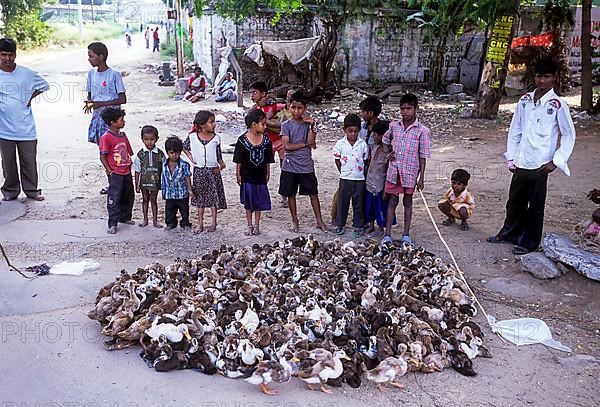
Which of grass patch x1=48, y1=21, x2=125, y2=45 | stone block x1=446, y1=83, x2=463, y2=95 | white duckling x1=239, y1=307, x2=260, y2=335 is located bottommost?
white duckling x1=239, y1=307, x2=260, y2=335

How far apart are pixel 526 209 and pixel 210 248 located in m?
3.21

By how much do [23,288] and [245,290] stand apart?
194 cm

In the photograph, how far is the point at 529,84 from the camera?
1742 centimetres

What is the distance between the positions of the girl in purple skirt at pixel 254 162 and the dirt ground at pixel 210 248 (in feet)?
1.26

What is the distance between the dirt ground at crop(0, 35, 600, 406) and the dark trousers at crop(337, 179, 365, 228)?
30 cm

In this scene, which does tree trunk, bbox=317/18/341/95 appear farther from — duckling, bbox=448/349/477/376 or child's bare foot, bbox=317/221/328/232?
duckling, bbox=448/349/477/376

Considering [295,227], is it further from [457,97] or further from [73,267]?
[457,97]

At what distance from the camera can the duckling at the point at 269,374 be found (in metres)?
3.36

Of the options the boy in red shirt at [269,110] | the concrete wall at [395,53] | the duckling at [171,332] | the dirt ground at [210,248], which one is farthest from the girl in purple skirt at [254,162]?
the concrete wall at [395,53]

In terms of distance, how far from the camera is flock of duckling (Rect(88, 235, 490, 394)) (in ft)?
11.5

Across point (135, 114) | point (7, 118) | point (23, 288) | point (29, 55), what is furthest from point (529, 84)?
point (29, 55)

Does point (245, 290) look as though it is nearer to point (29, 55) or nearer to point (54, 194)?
point (54, 194)

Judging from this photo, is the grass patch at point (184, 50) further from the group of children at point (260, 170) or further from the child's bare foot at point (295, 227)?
the child's bare foot at point (295, 227)

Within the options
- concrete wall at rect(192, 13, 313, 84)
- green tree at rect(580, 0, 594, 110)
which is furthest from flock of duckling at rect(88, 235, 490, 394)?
concrete wall at rect(192, 13, 313, 84)
